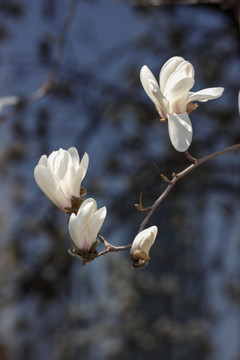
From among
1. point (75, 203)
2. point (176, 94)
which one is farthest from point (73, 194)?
point (176, 94)

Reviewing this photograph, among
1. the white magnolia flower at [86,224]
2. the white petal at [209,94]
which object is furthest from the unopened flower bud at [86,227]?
the white petal at [209,94]

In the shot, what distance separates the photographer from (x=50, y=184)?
422 mm

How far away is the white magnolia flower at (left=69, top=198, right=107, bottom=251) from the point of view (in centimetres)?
40

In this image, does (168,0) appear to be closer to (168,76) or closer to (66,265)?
(66,265)

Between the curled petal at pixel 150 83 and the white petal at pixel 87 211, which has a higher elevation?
the curled petal at pixel 150 83

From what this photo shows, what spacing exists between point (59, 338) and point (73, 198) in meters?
1.76

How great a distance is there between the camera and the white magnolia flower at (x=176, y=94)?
39 centimetres

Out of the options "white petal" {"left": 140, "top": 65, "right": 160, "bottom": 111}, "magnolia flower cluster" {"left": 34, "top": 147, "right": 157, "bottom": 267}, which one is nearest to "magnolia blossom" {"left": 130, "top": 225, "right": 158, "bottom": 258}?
"magnolia flower cluster" {"left": 34, "top": 147, "right": 157, "bottom": 267}

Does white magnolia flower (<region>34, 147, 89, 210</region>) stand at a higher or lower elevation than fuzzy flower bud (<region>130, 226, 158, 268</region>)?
higher

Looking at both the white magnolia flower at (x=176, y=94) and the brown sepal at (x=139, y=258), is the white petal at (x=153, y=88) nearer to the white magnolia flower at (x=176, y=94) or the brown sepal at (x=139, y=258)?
the white magnolia flower at (x=176, y=94)

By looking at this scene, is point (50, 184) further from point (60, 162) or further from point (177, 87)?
point (177, 87)

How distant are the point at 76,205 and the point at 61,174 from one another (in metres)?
0.03

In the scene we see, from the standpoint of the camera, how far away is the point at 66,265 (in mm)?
1671

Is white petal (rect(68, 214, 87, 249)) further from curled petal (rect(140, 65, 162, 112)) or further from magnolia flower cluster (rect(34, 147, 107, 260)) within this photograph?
curled petal (rect(140, 65, 162, 112))
